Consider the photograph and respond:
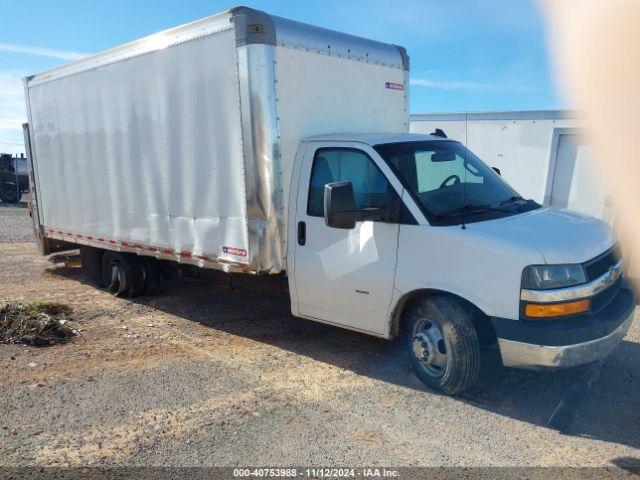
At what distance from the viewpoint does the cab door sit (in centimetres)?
471

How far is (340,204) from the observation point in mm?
4527

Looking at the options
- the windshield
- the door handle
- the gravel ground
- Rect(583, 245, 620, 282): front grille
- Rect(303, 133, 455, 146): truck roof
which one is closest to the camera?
Rect(583, 245, 620, 282): front grille

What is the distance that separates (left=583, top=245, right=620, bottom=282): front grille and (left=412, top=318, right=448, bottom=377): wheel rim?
118 cm

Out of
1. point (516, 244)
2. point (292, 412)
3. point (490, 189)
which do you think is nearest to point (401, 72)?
point (490, 189)

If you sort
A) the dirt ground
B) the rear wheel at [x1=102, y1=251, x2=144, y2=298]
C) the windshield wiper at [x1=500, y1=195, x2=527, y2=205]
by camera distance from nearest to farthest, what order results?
1. the dirt ground
2. the windshield wiper at [x1=500, y1=195, x2=527, y2=205]
3. the rear wheel at [x1=102, y1=251, x2=144, y2=298]

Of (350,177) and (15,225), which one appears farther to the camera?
(15,225)

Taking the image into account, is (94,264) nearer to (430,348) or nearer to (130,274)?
(130,274)

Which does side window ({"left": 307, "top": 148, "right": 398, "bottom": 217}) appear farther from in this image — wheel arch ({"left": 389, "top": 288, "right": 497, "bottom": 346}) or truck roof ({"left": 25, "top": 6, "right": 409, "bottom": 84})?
truck roof ({"left": 25, "top": 6, "right": 409, "bottom": 84})

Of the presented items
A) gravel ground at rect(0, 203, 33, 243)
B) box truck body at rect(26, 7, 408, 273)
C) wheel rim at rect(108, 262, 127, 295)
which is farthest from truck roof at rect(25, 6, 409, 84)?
gravel ground at rect(0, 203, 33, 243)

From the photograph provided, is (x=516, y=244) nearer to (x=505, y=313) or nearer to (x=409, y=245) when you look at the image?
(x=505, y=313)

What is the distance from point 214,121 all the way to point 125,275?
10.8ft

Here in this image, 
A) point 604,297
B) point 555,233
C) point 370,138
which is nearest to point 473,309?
point 555,233

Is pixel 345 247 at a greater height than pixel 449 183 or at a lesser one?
lesser

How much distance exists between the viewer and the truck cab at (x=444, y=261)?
3.95 metres
